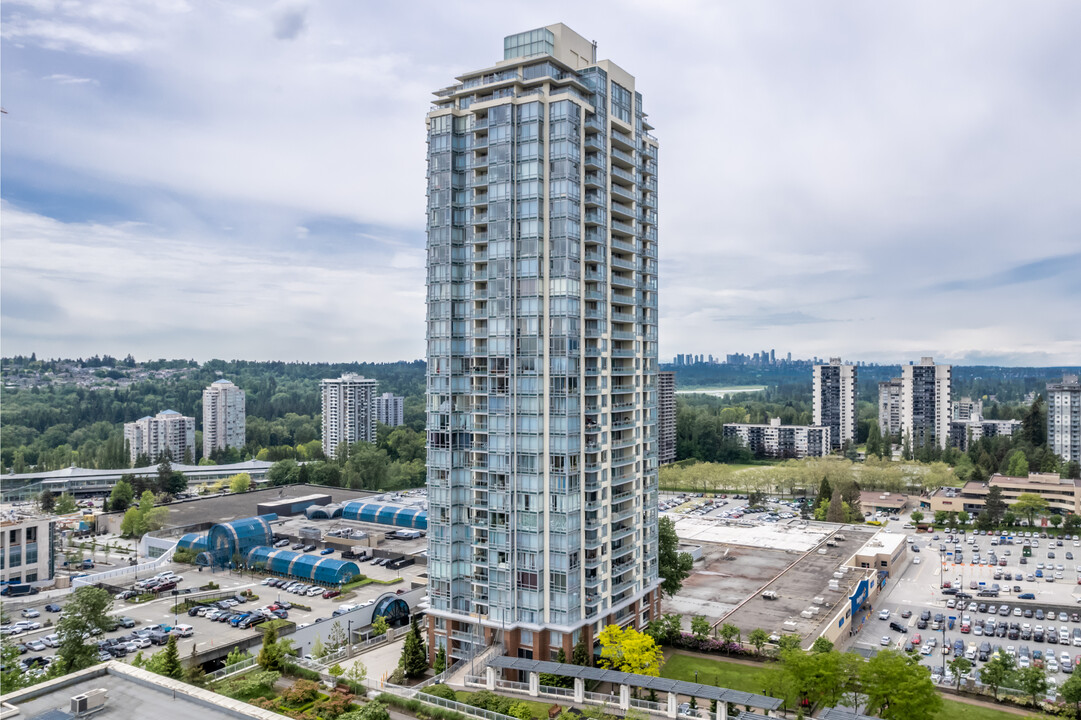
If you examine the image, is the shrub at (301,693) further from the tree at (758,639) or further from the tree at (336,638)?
the tree at (758,639)

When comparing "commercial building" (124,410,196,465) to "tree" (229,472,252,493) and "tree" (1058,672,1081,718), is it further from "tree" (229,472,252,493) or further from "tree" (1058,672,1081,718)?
"tree" (1058,672,1081,718)

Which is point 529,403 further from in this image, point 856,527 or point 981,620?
point 856,527

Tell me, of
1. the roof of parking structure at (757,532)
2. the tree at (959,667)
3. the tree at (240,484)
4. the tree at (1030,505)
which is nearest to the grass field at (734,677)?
the tree at (959,667)

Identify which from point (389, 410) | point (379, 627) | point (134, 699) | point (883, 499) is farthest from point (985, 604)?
point (389, 410)

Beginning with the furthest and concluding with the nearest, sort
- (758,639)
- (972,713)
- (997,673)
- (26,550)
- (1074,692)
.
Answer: (26,550) → (758,639) → (997,673) → (972,713) → (1074,692)

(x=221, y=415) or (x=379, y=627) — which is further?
(x=221, y=415)

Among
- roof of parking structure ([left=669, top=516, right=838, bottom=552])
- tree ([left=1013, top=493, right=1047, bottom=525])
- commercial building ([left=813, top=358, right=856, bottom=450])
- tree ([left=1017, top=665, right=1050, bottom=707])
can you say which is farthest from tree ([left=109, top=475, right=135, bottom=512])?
commercial building ([left=813, top=358, right=856, bottom=450])

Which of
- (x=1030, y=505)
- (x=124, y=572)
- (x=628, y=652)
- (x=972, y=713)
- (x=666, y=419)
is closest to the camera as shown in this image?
(x=628, y=652)

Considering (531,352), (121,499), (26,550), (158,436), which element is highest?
(531,352)

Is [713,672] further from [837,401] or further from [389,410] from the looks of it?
[389,410]
